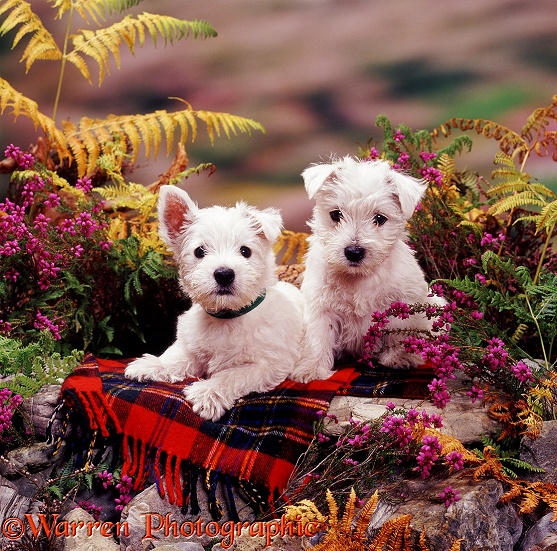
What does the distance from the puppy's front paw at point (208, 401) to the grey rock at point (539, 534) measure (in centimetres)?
144

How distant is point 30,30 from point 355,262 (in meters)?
3.26

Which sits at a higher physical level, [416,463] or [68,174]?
[68,174]

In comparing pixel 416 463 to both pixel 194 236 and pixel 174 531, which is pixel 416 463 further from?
pixel 194 236

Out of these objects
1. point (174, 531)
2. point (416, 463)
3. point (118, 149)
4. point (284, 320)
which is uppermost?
point (118, 149)

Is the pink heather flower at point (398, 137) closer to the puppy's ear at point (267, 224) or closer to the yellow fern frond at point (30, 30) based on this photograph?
the puppy's ear at point (267, 224)

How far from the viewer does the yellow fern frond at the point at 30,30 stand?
4.89 metres

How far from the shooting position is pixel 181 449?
326 centimetres

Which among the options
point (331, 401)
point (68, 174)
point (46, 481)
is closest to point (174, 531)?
point (46, 481)

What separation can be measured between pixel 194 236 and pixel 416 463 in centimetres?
149

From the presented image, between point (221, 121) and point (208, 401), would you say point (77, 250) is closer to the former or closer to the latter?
point (208, 401)

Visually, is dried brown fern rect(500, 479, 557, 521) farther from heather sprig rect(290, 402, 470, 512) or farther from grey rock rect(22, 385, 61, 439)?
grey rock rect(22, 385, 61, 439)

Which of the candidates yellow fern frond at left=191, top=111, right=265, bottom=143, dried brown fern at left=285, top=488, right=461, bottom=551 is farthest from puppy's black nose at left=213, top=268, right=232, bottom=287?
yellow fern frond at left=191, top=111, right=265, bottom=143

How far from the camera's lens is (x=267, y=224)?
337 centimetres

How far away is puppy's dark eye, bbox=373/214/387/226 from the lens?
11.2 ft
